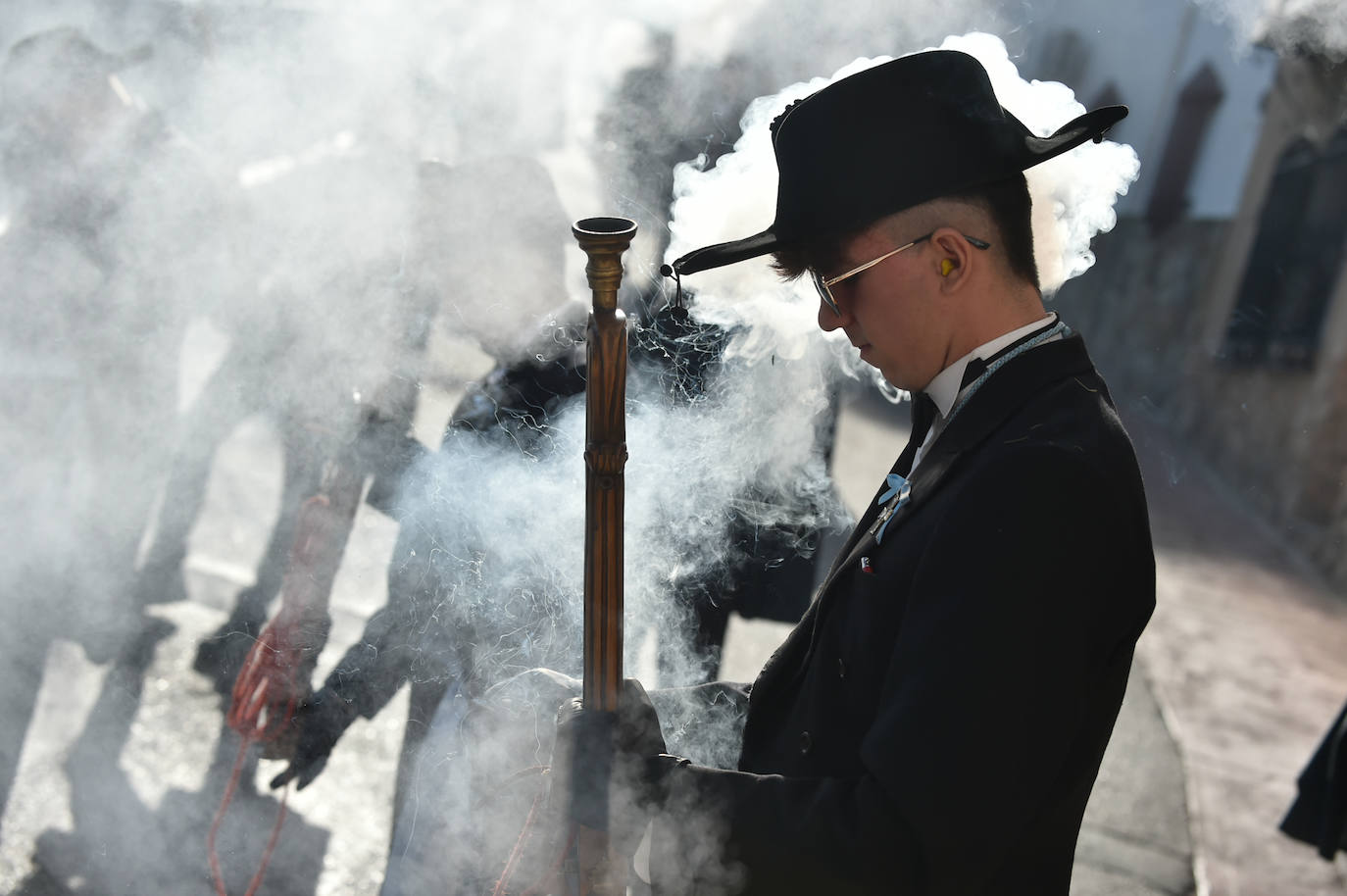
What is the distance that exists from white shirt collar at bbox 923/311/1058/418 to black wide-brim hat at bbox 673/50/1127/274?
28 cm

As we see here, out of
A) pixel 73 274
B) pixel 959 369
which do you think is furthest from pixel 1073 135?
pixel 73 274

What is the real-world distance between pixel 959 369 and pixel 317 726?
264 cm

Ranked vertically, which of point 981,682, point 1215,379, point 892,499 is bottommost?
point 981,682

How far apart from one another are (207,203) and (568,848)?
2499 millimetres

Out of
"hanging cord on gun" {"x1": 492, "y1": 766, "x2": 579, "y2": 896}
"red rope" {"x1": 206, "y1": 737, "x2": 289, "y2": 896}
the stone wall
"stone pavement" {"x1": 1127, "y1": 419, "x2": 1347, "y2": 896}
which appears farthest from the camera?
the stone wall

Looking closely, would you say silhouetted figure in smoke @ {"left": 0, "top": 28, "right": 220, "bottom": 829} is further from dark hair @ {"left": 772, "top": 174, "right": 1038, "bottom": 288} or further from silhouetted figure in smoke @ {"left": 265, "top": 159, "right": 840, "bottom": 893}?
dark hair @ {"left": 772, "top": 174, "right": 1038, "bottom": 288}

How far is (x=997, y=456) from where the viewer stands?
140 cm

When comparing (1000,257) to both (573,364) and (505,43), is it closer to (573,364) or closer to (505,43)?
(573,364)

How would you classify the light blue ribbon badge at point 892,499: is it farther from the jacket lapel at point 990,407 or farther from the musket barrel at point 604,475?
the musket barrel at point 604,475

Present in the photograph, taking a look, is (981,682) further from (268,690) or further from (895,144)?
(268,690)

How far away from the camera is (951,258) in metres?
1.56

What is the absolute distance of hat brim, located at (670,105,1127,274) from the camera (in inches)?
61.6

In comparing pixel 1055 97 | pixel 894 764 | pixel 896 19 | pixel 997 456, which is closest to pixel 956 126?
pixel 997 456

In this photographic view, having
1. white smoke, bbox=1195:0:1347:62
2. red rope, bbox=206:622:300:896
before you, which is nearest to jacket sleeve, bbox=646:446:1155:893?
red rope, bbox=206:622:300:896
